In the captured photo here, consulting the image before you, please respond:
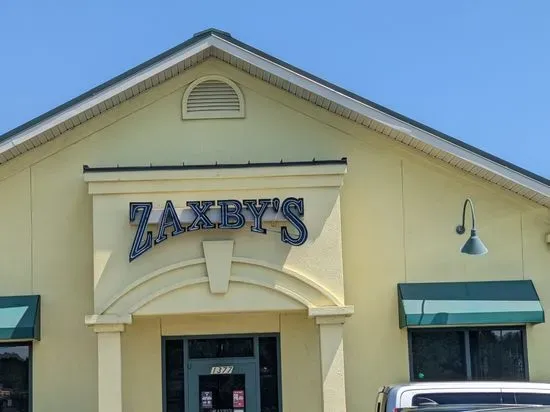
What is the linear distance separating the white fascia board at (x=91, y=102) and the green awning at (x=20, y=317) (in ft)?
8.39

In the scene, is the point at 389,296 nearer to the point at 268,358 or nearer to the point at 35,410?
the point at 268,358

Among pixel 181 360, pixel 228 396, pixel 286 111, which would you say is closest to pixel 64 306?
pixel 181 360

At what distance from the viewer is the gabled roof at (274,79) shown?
15695 millimetres

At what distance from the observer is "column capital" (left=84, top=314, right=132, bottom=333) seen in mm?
14953

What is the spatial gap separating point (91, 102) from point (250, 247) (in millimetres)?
3619

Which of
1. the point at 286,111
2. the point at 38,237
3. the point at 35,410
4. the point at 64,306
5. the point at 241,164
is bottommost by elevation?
the point at 35,410

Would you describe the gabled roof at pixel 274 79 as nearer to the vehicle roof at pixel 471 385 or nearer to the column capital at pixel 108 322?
the column capital at pixel 108 322

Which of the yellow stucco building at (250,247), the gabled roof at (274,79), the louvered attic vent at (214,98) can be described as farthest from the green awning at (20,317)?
the louvered attic vent at (214,98)

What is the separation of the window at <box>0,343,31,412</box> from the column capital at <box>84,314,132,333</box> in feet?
5.60

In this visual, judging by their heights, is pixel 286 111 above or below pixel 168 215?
above

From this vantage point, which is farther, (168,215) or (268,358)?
(268,358)

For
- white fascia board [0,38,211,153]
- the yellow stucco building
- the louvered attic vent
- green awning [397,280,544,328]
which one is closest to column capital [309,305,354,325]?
the yellow stucco building

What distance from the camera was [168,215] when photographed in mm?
15297

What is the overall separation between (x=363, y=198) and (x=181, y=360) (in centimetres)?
428
